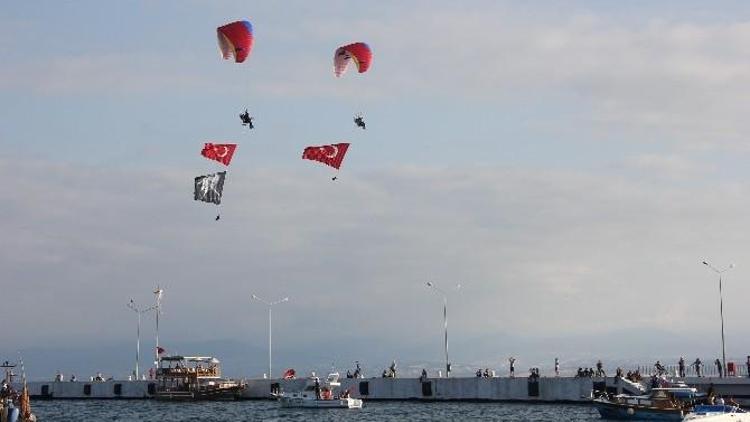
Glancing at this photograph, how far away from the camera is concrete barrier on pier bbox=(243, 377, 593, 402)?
4567 inches

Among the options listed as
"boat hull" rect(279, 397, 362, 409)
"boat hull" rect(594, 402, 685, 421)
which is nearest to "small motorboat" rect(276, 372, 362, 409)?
"boat hull" rect(279, 397, 362, 409)

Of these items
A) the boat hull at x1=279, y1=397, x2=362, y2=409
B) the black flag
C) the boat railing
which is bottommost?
the boat hull at x1=279, y1=397, x2=362, y2=409

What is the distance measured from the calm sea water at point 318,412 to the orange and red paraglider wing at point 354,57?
2994 cm

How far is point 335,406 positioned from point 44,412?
99.3 ft

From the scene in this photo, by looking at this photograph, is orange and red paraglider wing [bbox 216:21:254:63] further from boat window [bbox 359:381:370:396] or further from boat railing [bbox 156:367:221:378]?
boat railing [bbox 156:367:221:378]

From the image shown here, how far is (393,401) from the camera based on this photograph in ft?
422

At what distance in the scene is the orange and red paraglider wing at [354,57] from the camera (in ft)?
298

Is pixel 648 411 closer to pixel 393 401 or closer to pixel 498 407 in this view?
pixel 498 407

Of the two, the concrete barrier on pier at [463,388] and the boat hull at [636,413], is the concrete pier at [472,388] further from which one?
the boat hull at [636,413]

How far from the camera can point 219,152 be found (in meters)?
87.4

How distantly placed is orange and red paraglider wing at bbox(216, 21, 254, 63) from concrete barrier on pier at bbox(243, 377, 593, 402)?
167 ft

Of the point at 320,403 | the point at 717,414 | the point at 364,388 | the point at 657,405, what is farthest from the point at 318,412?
the point at 717,414

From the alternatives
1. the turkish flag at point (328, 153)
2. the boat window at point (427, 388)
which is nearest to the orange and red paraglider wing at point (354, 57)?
the turkish flag at point (328, 153)

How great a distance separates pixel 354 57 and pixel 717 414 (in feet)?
125
